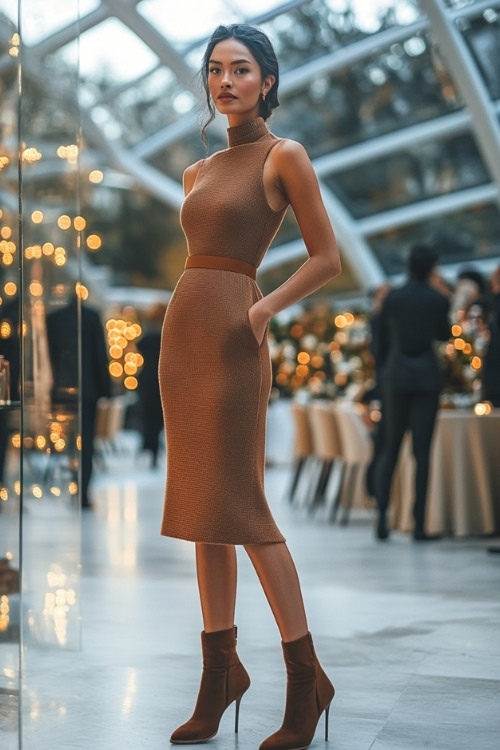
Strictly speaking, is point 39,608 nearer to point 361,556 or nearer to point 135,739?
point 135,739

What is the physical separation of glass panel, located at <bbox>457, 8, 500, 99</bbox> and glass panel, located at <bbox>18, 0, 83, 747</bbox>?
8.45 metres

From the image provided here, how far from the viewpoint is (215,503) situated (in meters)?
2.84

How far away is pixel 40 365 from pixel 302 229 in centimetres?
166

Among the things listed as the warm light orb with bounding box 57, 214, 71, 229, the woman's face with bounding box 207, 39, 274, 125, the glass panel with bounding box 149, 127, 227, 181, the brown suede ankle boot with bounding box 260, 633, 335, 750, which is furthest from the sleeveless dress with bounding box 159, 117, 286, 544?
the glass panel with bounding box 149, 127, 227, 181

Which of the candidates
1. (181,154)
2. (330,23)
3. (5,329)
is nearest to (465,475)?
(5,329)

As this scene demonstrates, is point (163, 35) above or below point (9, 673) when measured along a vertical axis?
above

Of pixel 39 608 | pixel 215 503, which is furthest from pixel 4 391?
pixel 39 608

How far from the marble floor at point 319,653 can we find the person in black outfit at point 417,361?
57 cm

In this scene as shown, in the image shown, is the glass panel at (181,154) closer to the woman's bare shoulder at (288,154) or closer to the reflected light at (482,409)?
the reflected light at (482,409)

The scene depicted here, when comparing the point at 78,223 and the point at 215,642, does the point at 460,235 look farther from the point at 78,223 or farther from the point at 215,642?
the point at 215,642

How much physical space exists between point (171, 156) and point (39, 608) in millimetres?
14703

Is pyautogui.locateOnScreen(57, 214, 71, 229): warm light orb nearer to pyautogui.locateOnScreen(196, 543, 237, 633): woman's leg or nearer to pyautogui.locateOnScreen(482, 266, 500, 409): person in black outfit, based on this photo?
pyautogui.locateOnScreen(196, 543, 237, 633): woman's leg

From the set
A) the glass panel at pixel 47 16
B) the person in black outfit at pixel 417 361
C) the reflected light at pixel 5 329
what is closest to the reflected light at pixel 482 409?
the person in black outfit at pixel 417 361

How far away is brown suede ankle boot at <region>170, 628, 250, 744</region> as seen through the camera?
301cm
